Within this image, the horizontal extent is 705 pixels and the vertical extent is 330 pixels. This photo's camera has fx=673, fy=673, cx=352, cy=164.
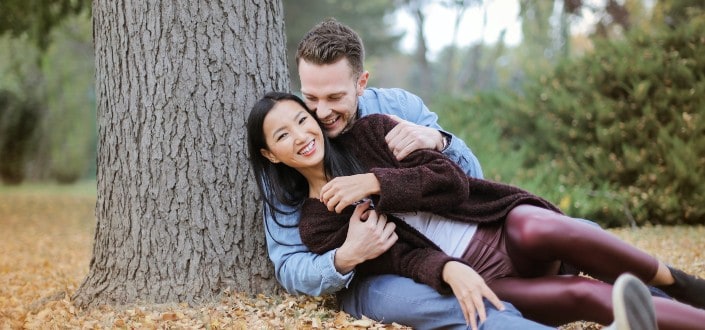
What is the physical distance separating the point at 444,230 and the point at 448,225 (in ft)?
0.10

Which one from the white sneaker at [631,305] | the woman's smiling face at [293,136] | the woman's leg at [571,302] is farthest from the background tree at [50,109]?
the white sneaker at [631,305]

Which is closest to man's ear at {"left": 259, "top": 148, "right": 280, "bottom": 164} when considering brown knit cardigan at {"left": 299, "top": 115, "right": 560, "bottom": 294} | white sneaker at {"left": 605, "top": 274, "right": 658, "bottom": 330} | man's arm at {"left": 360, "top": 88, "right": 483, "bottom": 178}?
brown knit cardigan at {"left": 299, "top": 115, "right": 560, "bottom": 294}

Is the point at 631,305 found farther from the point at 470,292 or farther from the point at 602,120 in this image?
the point at 602,120

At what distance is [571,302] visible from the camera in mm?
2631

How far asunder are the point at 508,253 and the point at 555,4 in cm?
1912

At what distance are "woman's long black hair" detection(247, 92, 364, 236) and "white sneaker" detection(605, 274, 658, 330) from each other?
130cm

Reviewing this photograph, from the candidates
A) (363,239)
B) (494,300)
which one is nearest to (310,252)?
(363,239)

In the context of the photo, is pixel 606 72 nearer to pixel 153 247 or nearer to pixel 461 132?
pixel 461 132

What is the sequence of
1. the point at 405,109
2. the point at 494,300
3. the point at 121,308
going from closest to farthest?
the point at 494,300 < the point at 121,308 < the point at 405,109

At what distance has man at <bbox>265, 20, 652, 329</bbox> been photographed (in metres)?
2.82

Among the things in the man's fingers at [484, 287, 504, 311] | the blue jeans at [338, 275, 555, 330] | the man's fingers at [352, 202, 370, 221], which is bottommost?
the blue jeans at [338, 275, 555, 330]

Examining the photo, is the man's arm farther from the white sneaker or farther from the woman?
the white sneaker

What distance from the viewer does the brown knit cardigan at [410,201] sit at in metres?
2.79

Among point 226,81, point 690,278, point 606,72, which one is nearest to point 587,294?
point 690,278
